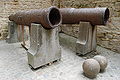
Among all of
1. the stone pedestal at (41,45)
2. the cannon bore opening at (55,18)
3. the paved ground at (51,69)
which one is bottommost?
the paved ground at (51,69)

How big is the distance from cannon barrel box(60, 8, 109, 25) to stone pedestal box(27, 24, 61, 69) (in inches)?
35.6

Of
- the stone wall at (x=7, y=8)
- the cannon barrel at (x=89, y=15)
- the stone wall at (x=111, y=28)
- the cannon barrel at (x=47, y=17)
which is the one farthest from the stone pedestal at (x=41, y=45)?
the stone wall at (x=7, y=8)

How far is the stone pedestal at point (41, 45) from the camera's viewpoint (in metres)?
2.44

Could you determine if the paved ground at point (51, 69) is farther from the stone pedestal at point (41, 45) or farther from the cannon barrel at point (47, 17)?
the cannon barrel at point (47, 17)

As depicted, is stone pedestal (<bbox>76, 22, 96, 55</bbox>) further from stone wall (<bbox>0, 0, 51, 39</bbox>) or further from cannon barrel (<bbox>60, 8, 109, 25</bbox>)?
stone wall (<bbox>0, 0, 51, 39</bbox>)

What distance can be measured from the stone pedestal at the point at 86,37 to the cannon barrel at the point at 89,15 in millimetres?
150

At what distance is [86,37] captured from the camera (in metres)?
3.12

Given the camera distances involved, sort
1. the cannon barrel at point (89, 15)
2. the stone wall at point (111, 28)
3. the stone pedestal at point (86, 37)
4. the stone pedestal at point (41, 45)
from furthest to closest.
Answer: the stone wall at point (111, 28) → the stone pedestal at point (86, 37) → the cannon barrel at point (89, 15) → the stone pedestal at point (41, 45)

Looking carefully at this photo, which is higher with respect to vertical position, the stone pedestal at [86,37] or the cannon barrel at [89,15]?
the cannon barrel at [89,15]

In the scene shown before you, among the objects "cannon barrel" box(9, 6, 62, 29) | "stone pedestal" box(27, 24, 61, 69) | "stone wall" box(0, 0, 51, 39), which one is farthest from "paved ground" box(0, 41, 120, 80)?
"stone wall" box(0, 0, 51, 39)

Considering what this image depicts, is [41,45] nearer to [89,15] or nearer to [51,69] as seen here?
[51,69]

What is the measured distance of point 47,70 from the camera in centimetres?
254

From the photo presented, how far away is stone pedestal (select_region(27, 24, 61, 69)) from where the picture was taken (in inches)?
95.9

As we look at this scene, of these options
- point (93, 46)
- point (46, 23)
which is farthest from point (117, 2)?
point (46, 23)
